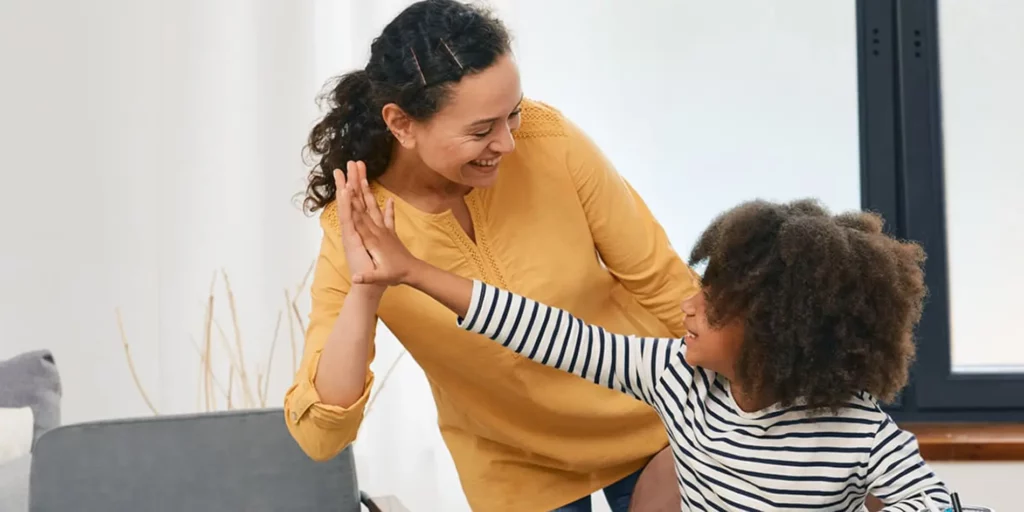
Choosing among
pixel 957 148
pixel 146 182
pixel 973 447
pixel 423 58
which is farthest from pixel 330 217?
pixel 957 148

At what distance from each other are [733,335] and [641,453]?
329mm

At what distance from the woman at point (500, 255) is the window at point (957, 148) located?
1.21m

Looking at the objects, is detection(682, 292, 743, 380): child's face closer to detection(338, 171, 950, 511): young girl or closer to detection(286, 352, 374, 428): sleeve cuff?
detection(338, 171, 950, 511): young girl

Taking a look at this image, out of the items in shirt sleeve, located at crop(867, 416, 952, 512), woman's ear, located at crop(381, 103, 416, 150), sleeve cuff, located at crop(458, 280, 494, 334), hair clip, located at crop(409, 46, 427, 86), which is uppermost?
hair clip, located at crop(409, 46, 427, 86)

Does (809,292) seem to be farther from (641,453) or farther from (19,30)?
(19,30)

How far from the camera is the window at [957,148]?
100.0 inches

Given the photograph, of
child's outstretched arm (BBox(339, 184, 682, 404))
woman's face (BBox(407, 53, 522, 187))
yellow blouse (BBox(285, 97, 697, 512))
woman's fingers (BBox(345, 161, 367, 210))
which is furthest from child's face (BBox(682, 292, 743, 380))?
woman's fingers (BBox(345, 161, 367, 210))

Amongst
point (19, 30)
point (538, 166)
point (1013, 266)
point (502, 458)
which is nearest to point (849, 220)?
point (538, 166)

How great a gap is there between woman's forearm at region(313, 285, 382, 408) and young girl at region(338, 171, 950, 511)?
5 centimetres

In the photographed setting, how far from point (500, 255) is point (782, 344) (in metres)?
0.45

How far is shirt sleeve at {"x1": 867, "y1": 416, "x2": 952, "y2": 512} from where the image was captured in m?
1.16

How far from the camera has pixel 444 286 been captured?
134cm

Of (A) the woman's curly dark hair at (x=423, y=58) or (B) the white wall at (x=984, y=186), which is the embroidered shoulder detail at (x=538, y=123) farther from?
(B) the white wall at (x=984, y=186)

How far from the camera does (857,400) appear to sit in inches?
49.6
